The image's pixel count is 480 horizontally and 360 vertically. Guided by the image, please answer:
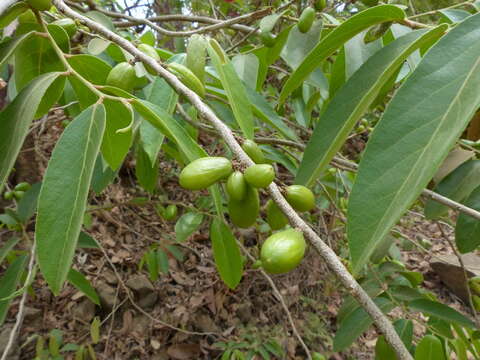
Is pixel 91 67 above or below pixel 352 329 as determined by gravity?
above

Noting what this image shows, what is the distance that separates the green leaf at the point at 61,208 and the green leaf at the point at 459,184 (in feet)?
3.82

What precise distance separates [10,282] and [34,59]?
1131mm

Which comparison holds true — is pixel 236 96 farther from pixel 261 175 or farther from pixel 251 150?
pixel 261 175

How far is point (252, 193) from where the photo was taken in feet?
2.37

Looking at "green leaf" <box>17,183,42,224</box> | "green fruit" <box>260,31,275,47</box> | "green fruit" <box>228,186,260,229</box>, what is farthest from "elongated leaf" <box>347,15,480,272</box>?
"green leaf" <box>17,183,42,224</box>

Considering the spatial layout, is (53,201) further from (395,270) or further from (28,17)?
(395,270)

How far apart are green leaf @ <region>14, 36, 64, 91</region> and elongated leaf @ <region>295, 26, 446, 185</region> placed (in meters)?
0.80

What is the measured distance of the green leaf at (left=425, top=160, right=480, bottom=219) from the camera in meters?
1.23

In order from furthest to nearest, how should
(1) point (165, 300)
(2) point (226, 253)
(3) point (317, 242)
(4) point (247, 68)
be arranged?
(1) point (165, 300) → (4) point (247, 68) → (2) point (226, 253) → (3) point (317, 242)

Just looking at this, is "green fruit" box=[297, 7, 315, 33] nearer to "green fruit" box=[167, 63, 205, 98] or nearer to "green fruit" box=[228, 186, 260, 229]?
"green fruit" box=[167, 63, 205, 98]

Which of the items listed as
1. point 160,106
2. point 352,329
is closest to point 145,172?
point 160,106

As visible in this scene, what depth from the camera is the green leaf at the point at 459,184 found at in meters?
1.23

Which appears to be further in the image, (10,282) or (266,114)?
(10,282)

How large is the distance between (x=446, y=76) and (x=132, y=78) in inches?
27.3
